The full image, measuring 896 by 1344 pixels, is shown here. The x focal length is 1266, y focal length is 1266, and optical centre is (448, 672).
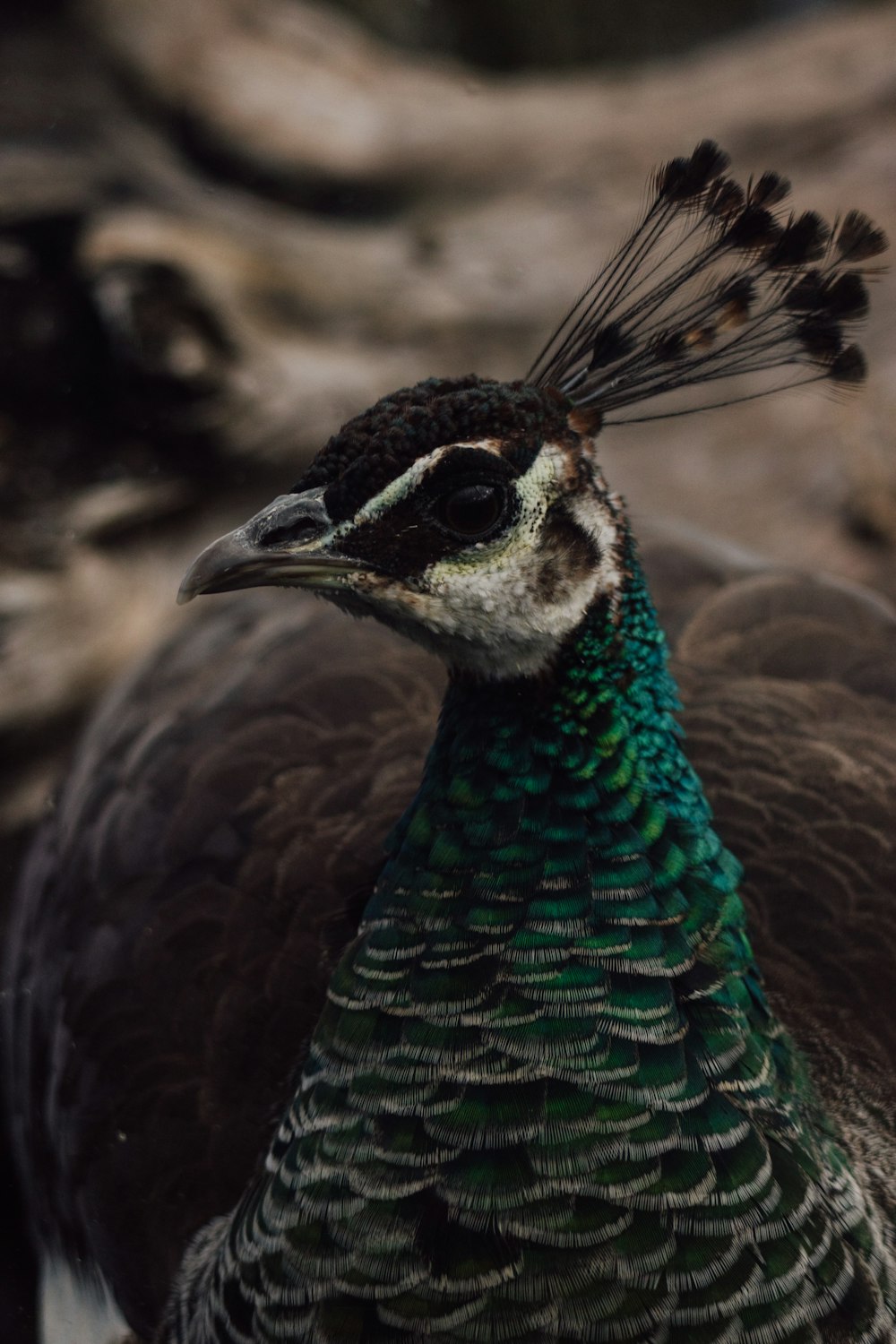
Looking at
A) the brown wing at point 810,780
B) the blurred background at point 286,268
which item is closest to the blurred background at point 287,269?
the blurred background at point 286,268

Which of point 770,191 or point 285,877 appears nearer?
point 770,191

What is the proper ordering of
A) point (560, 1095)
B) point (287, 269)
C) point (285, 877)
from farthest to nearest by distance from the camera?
point (287, 269) < point (285, 877) < point (560, 1095)

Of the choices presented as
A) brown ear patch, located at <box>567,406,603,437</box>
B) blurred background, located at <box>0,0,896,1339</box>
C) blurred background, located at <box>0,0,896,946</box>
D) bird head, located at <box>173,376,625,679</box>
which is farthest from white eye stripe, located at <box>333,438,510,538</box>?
blurred background, located at <box>0,0,896,1339</box>

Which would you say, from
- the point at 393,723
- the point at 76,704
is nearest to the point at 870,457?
the point at 393,723

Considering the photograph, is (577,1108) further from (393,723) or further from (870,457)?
(870,457)

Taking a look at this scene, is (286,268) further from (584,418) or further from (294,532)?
(294,532)

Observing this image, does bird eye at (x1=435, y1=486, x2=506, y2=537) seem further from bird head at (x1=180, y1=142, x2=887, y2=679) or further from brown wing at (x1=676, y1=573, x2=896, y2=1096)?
brown wing at (x1=676, y1=573, x2=896, y2=1096)

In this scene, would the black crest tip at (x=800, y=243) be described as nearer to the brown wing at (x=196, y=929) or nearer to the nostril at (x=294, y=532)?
the nostril at (x=294, y=532)

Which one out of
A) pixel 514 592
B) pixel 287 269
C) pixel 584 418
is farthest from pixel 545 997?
pixel 287 269
